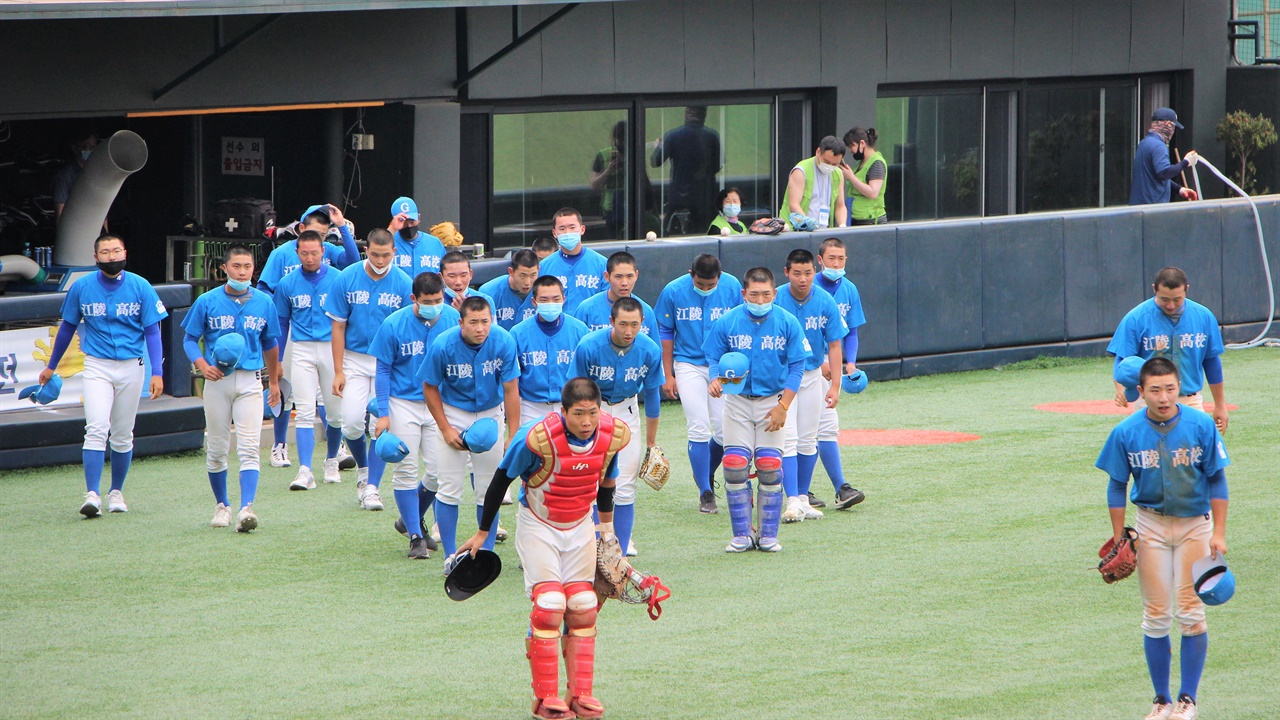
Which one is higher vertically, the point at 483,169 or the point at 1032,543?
the point at 483,169

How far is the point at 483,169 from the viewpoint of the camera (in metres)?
16.8

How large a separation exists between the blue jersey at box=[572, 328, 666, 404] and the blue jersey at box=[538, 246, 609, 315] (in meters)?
2.51

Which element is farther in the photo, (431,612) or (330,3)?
(330,3)

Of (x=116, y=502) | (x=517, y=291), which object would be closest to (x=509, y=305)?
(x=517, y=291)

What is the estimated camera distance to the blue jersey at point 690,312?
10336mm

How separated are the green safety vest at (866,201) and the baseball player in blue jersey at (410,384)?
8.37 m

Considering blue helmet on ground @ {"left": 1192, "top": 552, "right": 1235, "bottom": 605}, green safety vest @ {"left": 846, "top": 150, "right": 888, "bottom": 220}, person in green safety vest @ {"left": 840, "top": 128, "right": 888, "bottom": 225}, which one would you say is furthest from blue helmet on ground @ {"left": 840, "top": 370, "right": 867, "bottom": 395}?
green safety vest @ {"left": 846, "top": 150, "right": 888, "bottom": 220}

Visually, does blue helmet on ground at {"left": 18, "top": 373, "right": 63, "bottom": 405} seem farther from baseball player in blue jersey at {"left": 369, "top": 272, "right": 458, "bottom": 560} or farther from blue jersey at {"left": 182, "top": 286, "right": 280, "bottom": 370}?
baseball player in blue jersey at {"left": 369, "top": 272, "right": 458, "bottom": 560}

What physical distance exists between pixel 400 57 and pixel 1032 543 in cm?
937

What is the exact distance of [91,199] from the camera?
51.1 ft

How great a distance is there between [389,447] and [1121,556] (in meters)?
4.11

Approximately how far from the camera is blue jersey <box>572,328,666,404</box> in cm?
855

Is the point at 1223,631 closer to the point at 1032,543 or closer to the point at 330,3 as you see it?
the point at 1032,543

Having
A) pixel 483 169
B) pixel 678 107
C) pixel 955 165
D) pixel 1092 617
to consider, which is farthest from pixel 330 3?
pixel 955 165
